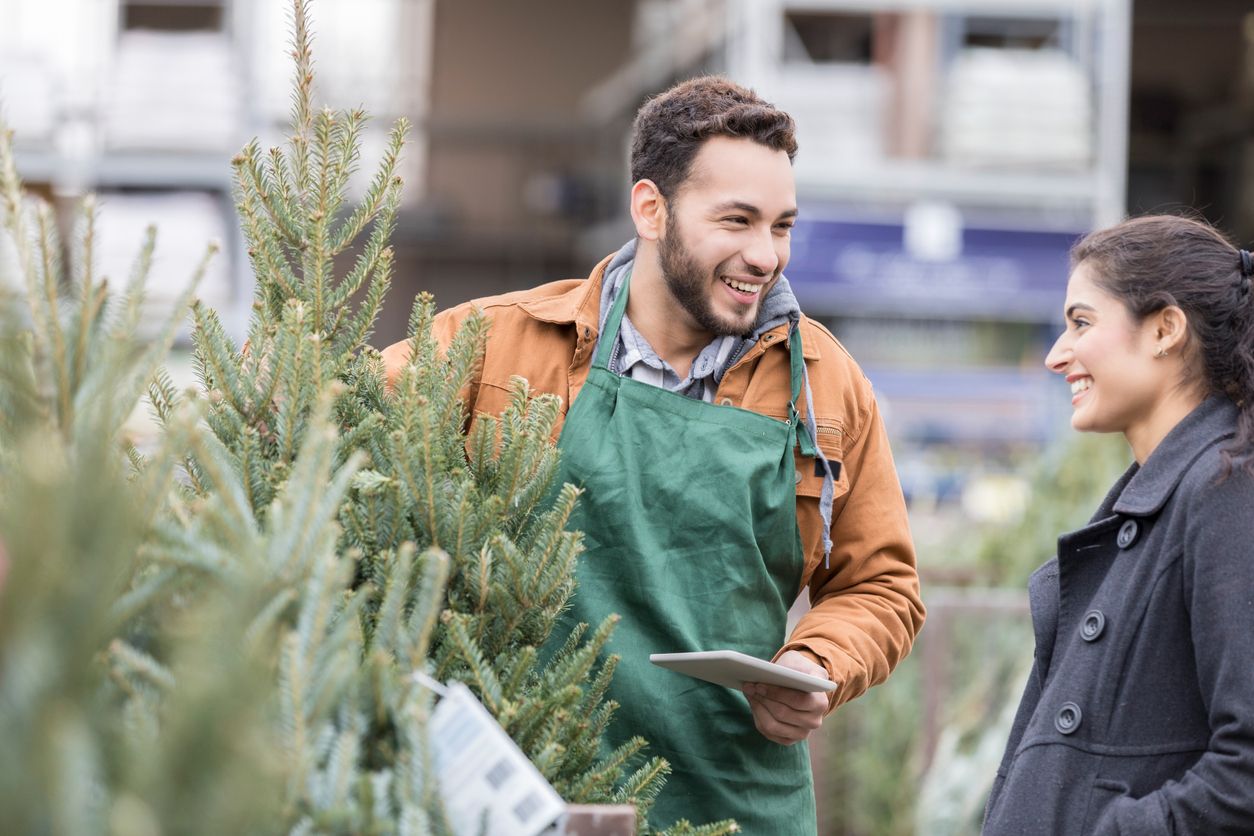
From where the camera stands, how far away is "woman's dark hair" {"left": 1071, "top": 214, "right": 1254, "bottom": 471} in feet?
6.39

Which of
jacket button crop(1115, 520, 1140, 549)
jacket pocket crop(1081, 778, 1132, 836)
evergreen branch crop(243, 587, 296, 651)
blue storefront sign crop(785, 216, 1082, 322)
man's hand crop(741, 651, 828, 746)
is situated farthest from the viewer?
blue storefront sign crop(785, 216, 1082, 322)

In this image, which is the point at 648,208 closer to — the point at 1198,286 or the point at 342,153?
the point at 342,153

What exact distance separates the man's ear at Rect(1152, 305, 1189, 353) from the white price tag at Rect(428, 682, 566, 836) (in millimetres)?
1108

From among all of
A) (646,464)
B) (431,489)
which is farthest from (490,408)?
(431,489)

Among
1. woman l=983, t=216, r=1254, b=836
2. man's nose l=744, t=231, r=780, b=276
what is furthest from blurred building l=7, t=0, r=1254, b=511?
woman l=983, t=216, r=1254, b=836

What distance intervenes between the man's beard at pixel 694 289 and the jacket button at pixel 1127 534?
2.13ft

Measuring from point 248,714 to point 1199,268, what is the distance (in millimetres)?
1511

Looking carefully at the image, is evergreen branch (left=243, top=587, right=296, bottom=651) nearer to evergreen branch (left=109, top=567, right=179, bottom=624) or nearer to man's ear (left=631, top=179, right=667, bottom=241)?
evergreen branch (left=109, top=567, right=179, bottom=624)

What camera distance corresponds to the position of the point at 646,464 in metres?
2.19

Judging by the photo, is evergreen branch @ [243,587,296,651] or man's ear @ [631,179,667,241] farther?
man's ear @ [631,179,667,241]

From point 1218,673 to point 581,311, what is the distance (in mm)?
1092

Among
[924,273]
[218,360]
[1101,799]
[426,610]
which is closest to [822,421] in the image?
[1101,799]

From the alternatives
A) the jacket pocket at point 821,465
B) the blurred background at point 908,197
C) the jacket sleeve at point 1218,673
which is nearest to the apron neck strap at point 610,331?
the jacket pocket at point 821,465

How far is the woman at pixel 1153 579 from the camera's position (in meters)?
1.74
